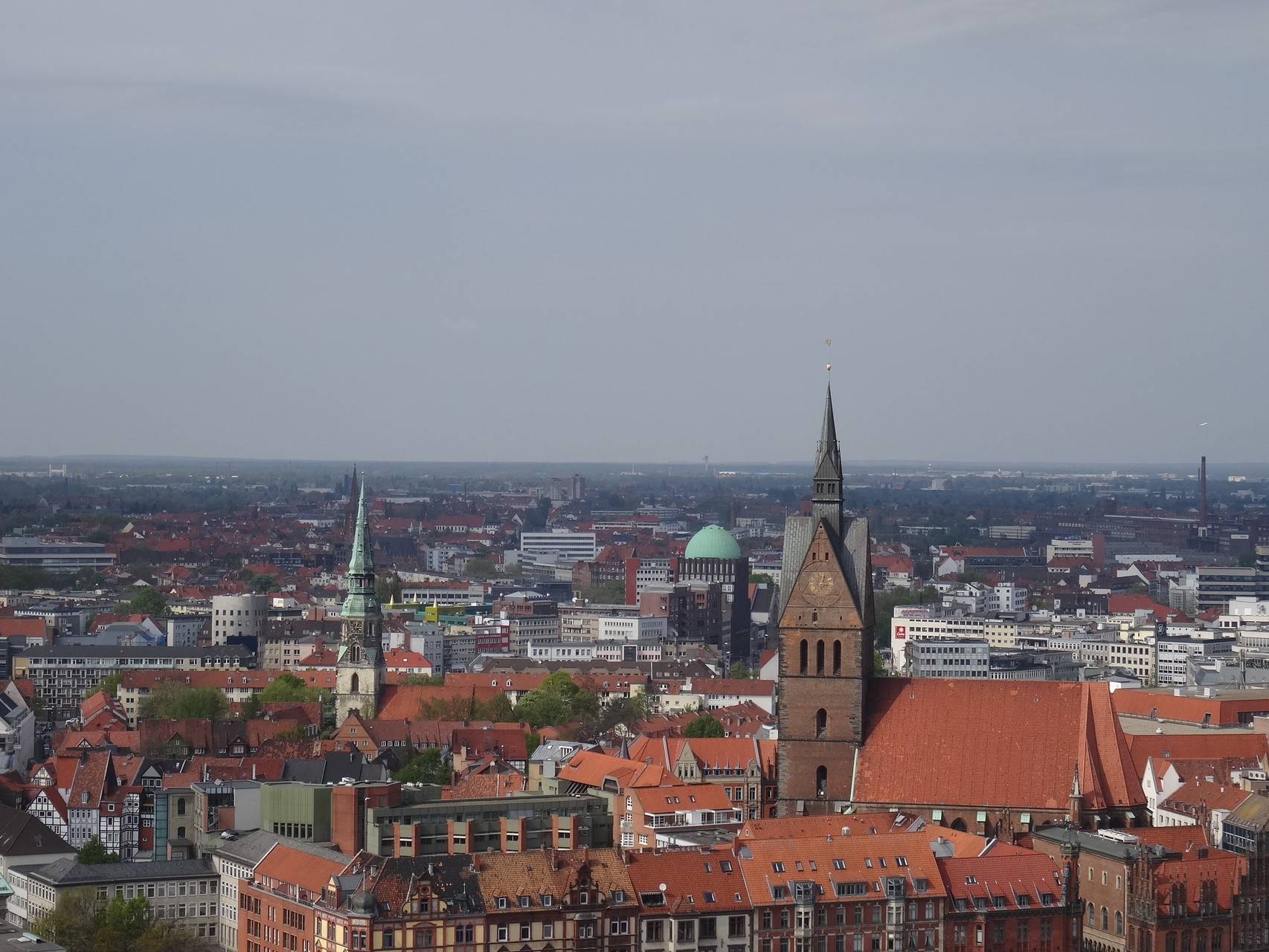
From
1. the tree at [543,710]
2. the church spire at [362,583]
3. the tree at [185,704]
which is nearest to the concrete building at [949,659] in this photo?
the tree at [543,710]

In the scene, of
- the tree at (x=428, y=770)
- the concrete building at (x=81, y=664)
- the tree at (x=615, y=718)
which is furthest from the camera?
the concrete building at (x=81, y=664)

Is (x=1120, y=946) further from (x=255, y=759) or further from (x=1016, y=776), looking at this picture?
(x=255, y=759)

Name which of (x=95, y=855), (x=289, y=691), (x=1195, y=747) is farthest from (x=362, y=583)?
(x=1195, y=747)

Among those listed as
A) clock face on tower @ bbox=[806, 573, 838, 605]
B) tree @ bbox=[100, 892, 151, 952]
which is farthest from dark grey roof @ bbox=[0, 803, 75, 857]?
clock face on tower @ bbox=[806, 573, 838, 605]

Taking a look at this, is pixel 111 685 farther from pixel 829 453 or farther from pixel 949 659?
pixel 829 453

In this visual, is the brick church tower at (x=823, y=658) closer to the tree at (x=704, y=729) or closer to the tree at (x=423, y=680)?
the tree at (x=704, y=729)

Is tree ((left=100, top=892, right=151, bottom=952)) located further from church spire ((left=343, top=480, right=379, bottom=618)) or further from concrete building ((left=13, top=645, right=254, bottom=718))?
concrete building ((left=13, top=645, right=254, bottom=718))

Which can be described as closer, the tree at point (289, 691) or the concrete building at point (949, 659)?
the tree at point (289, 691)
